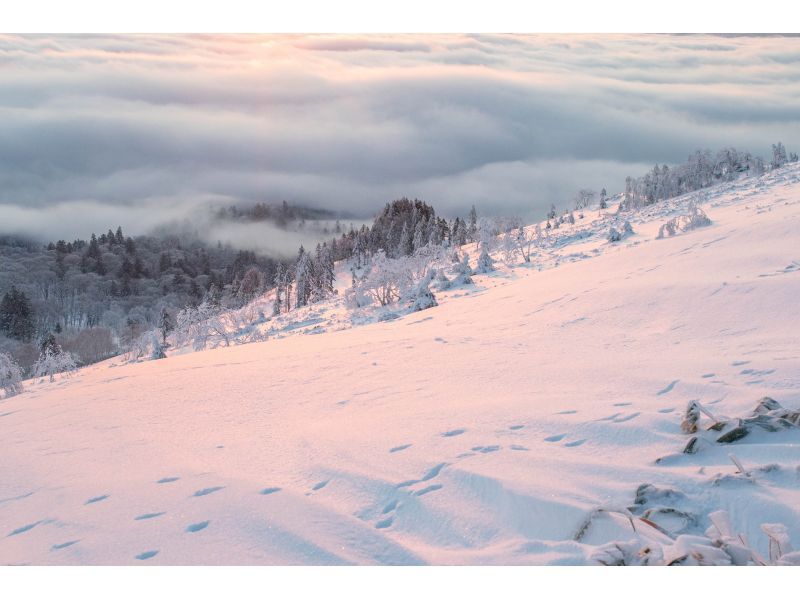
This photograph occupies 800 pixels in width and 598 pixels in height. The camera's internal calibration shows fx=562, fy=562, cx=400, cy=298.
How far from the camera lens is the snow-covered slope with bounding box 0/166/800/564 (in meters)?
3.37

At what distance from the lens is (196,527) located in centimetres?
361

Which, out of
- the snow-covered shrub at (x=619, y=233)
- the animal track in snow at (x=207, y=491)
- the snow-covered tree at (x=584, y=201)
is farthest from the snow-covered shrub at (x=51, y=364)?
the animal track in snow at (x=207, y=491)

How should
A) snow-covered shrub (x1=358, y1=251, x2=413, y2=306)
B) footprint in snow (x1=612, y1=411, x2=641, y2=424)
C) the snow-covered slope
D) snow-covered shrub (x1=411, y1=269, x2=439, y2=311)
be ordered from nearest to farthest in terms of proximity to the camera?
the snow-covered slope
footprint in snow (x1=612, y1=411, x2=641, y2=424)
snow-covered shrub (x1=411, y1=269, x2=439, y2=311)
snow-covered shrub (x1=358, y1=251, x2=413, y2=306)

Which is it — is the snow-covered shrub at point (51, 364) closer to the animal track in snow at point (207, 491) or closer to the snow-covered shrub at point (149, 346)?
the snow-covered shrub at point (149, 346)

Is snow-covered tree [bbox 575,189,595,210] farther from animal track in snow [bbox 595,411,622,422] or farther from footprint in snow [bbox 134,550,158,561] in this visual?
footprint in snow [bbox 134,550,158,561]

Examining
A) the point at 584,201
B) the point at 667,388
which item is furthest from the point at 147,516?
the point at 584,201

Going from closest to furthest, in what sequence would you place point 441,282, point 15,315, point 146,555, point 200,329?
point 146,555, point 441,282, point 200,329, point 15,315

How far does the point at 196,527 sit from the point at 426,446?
1739mm

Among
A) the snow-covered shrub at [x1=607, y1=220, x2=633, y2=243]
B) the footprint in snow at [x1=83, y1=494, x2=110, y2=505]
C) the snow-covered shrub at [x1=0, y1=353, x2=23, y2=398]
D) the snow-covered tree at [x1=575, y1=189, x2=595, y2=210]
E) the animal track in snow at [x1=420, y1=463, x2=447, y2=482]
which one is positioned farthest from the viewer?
the snow-covered tree at [x1=575, y1=189, x2=595, y2=210]

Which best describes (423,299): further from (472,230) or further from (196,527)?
(196,527)

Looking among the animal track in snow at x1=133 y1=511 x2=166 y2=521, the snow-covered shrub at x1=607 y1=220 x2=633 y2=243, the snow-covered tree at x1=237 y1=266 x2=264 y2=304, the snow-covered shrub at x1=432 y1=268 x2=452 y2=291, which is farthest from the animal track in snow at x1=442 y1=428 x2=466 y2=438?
the snow-covered tree at x1=237 y1=266 x2=264 y2=304

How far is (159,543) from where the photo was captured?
3.52m

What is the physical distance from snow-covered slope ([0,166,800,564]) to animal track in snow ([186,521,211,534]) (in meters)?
0.01

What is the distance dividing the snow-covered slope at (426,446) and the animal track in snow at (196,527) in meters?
0.01
